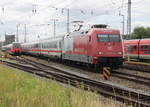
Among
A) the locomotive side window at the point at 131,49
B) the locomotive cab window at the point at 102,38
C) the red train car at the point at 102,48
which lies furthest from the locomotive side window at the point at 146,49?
the locomotive cab window at the point at 102,38

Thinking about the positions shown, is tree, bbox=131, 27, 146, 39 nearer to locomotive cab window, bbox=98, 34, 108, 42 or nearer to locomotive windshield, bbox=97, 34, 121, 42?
locomotive windshield, bbox=97, 34, 121, 42

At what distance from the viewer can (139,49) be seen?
115 feet

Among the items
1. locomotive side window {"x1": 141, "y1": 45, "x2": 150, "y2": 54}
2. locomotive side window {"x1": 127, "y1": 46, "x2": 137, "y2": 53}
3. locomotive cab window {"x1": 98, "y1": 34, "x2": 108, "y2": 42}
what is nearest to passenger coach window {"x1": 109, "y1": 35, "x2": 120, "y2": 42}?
locomotive cab window {"x1": 98, "y1": 34, "x2": 108, "y2": 42}

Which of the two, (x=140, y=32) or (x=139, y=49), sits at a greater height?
(x=140, y=32)

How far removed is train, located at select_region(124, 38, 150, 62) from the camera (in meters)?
33.1

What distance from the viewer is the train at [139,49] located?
33122 mm

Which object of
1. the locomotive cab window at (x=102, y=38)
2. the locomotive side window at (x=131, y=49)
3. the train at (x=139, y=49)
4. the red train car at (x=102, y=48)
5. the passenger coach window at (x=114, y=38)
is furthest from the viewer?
the locomotive side window at (x=131, y=49)

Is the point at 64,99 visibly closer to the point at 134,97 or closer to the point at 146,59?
the point at 134,97

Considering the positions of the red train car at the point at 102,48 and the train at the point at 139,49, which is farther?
the train at the point at 139,49

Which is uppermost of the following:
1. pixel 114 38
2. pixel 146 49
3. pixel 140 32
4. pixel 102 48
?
pixel 140 32

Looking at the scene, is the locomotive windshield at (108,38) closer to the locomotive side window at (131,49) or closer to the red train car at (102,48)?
the red train car at (102,48)

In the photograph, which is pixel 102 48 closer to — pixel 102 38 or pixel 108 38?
pixel 102 38

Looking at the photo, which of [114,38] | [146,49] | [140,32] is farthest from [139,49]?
[140,32]

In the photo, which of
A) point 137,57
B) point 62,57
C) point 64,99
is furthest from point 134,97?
point 137,57
